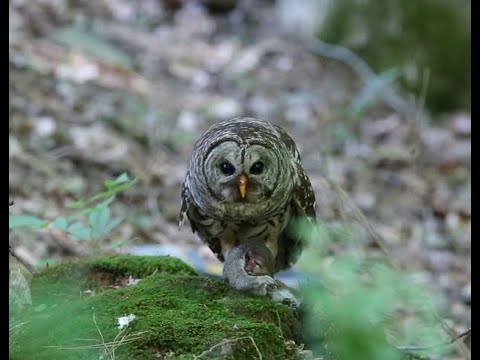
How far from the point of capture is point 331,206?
26.1 feet

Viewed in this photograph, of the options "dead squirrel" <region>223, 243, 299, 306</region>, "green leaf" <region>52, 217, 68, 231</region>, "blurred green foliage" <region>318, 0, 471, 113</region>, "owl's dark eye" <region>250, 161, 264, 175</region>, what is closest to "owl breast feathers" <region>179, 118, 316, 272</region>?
"owl's dark eye" <region>250, 161, 264, 175</region>

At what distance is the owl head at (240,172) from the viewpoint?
127 inches

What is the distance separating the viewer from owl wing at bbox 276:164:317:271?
11.8ft

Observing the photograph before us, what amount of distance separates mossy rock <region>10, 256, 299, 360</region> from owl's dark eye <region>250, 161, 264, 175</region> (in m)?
0.48

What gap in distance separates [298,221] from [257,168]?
532mm

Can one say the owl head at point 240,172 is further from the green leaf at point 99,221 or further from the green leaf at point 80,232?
the green leaf at point 80,232

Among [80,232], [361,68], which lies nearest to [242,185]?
[80,232]

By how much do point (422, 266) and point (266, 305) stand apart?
4871 millimetres

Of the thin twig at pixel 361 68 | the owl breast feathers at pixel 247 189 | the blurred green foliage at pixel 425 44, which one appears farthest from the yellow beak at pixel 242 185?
the blurred green foliage at pixel 425 44

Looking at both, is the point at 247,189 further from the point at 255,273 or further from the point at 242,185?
the point at 255,273

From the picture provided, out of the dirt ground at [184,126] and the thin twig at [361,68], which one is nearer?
the dirt ground at [184,126]

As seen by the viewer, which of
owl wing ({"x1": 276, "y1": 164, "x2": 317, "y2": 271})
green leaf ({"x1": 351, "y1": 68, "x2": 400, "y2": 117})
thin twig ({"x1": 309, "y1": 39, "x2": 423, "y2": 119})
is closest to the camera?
owl wing ({"x1": 276, "y1": 164, "x2": 317, "y2": 271})

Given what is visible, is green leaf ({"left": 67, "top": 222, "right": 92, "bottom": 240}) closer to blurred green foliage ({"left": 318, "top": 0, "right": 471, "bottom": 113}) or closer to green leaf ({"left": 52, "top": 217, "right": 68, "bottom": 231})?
green leaf ({"left": 52, "top": 217, "right": 68, "bottom": 231})
